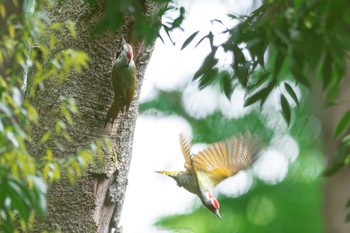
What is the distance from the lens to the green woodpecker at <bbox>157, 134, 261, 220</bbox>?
240 centimetres

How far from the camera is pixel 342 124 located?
1.39 metres

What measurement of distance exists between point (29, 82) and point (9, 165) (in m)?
0.76

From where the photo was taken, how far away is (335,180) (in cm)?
136

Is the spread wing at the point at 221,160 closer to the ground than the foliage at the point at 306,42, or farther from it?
farther from it

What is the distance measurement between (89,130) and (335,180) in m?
0.95

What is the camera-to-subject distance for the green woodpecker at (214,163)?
2400 millimetres

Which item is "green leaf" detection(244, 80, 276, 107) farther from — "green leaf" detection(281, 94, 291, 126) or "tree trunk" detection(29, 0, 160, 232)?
"tree trunk" detection(29, 0, 160, 232)

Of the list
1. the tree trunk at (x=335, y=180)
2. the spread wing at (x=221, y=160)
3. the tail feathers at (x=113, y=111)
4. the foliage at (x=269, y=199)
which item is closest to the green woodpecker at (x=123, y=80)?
the tail feathers at (x=113, y=111)

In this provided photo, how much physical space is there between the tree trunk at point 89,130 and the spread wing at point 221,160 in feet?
0.77

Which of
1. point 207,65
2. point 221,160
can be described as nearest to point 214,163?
point 221,160

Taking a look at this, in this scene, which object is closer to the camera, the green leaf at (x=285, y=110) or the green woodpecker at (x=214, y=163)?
the green leaf at (x=285, y=110)

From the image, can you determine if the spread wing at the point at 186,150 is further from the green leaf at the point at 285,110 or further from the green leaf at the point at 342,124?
the green leaf at the point at 342,124

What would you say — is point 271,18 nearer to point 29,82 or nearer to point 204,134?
point 29,82

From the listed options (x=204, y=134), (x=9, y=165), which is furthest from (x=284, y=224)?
(x=9, y=165)
